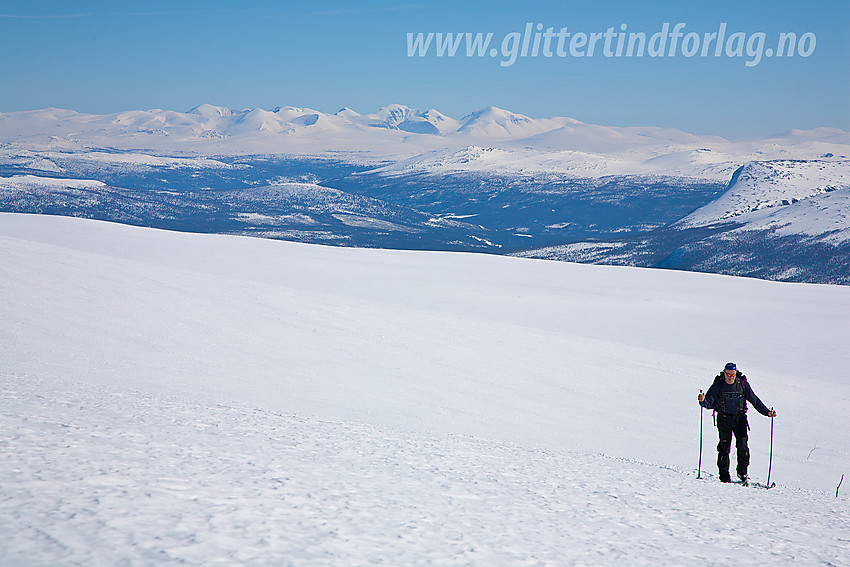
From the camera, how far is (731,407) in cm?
960

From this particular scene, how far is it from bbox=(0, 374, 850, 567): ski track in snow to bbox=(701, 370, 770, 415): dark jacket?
43.7 inches

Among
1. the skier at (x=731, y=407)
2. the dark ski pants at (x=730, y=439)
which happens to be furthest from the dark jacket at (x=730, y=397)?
the dark ski pants at (x=730, y=439)

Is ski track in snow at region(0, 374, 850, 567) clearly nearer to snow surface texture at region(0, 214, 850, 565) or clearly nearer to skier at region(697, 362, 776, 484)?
snow surface texture at region(0, 214, 850, 565)

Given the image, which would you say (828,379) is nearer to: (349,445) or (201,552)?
(349,445)

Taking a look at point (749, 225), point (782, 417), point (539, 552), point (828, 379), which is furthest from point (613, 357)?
point (749, 225)

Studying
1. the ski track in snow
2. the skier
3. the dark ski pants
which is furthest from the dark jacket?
the ski track in snow

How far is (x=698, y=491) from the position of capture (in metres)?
8.35

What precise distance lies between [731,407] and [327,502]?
21.4ft

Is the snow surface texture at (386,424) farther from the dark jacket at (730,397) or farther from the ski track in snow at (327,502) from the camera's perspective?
the dark jacket at (730,397)

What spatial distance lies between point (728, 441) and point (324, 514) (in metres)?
6.89

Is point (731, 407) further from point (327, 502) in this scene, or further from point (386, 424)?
point (327, 502)

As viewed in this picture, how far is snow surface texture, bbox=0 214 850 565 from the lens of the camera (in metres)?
5.23

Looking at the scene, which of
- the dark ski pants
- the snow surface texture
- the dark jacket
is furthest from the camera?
the dark ski pants

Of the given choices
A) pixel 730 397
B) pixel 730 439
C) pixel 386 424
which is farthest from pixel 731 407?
pixel 386 424
